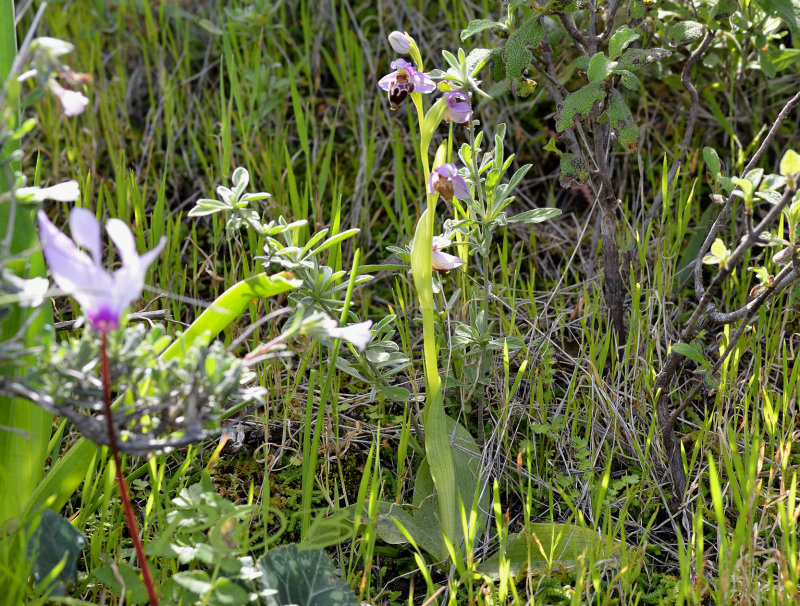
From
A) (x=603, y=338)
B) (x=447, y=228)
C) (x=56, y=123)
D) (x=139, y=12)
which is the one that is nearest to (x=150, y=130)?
(x=56, y=123)

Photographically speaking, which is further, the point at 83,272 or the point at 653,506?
the point at 653,506

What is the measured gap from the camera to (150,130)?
111 inches

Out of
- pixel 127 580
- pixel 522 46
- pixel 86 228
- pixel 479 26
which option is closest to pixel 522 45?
pixel 522 46

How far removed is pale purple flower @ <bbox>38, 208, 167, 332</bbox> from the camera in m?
1.03

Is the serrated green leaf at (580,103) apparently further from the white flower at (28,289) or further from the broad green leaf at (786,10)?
the white flower at (28,289)

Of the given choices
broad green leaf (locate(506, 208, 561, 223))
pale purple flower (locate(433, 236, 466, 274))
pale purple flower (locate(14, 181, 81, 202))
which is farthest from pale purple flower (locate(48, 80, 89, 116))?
broad green leaf (locate(506, 208, 561, 223))

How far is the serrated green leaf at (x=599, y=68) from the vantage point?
5.71ft

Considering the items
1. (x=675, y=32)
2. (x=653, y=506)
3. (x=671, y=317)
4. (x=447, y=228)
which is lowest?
(x=653, y=506)

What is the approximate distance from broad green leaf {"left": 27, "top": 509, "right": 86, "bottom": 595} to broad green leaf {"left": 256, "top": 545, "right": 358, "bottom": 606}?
0.30m

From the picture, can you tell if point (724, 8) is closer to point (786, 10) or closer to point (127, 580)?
point (786, 10)

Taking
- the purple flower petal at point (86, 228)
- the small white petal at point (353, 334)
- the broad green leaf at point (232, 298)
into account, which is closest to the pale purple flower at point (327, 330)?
the small white petal at point (353, 334)

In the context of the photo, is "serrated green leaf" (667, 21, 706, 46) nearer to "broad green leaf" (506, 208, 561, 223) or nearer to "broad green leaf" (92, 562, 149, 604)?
"broad green leaf" (506, 208, 561, 223)

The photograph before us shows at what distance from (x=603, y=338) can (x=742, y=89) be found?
1.15 meters

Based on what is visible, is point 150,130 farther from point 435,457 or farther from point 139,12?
point 435,457
